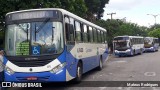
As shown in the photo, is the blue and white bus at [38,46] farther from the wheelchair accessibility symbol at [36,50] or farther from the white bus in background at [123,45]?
the white bus in background at [123,45]

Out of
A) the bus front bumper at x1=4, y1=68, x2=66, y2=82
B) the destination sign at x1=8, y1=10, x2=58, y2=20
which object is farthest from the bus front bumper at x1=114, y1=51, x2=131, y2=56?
the bus front bumper at x1=4, y1=68, x2=66, y2=82

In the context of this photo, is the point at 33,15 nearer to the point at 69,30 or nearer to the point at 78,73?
the point at 69,30

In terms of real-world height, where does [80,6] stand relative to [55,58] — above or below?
above

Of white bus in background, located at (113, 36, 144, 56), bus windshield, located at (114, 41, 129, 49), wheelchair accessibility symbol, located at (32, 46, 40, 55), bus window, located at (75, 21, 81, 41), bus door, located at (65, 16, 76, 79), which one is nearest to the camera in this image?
wheelchair accessibility symbol, located at (32, 46, 40, 55)

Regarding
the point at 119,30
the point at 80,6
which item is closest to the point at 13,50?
the point at 80,6

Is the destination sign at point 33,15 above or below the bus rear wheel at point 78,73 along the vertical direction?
above

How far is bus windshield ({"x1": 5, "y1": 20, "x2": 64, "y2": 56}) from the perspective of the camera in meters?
11.1

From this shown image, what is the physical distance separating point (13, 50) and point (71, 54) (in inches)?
86.1

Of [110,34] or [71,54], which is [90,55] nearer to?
[71,54]

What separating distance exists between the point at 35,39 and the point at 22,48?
1.87ft

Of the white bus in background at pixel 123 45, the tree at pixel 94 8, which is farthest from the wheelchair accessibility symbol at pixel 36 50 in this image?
the white bus in background at pixel 123 45

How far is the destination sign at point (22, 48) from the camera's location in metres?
11.1

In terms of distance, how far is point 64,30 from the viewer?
11.3 m

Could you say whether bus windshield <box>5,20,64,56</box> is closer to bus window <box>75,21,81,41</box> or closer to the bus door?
the bus door
